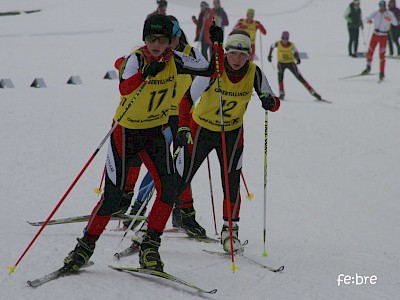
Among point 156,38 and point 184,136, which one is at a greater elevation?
point 156,38

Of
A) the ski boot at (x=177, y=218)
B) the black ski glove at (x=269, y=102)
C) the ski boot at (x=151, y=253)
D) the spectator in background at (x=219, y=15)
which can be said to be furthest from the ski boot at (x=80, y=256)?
the spectator in background at (x=219, y=15)

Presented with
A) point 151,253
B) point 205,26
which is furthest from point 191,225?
point 205,26

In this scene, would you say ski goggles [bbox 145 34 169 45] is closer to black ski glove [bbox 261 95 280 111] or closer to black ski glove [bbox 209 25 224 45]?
black ski glove [bbox 209 25 224 45]

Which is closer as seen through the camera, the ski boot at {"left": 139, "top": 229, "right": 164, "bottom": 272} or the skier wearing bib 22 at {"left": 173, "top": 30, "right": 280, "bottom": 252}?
the ski boot at {"left": 139, "top": 229, "right": 164, "bottom": 272}

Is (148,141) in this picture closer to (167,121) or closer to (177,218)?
(167,121)

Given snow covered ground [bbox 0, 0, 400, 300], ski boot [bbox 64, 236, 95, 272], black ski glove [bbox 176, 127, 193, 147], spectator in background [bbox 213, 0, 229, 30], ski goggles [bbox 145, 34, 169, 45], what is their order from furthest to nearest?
spectator in background [bbox 213, 0, 229, 30], black ski glove [bbox 176, 127, 193, 147], snow covered ground [bbox 0, 0, 400, 300], ski boot [bbox 64, 236, 95, 272], ski goggles [bbox 145, 34, 169, 45]

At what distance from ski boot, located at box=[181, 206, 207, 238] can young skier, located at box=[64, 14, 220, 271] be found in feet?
4.88

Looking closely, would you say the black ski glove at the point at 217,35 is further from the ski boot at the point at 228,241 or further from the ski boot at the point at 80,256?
the ski boot at the point at 80,256

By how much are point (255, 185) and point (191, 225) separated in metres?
2.67

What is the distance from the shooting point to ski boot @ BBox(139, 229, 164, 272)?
5066 millimetres

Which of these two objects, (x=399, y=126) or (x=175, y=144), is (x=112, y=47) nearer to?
(x=399, y=126)

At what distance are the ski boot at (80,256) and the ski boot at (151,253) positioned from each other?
15.5 inches

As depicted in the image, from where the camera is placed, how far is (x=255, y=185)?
30.3 feet

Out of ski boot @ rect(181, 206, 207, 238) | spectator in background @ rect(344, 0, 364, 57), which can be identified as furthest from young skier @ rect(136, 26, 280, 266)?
spectator in background @ rect(344, 0, 364, 57)
